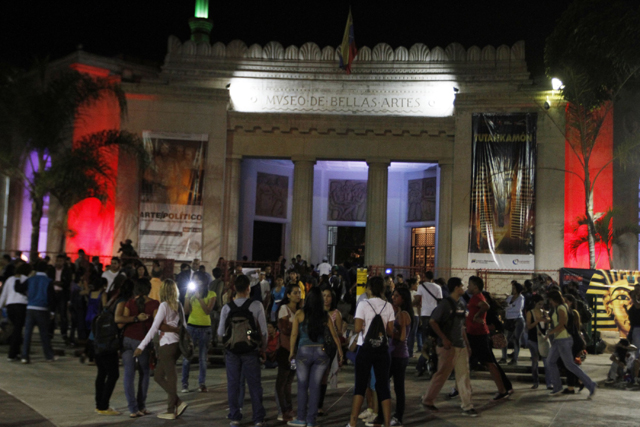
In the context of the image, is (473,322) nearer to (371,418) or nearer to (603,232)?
(371,418)

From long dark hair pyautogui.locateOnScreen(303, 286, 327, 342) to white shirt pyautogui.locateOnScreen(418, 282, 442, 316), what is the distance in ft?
18.4

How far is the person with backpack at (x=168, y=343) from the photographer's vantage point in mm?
7848

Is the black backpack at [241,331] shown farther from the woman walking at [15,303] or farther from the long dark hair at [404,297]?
the woman walking at [15,303]

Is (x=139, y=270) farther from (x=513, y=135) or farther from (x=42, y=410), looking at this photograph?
(x=513, y=135)

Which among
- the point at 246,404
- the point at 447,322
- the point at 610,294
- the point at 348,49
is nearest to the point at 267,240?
the point at 348,49

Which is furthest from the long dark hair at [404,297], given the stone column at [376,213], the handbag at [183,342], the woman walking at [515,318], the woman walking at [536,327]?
the stone column at [376,213]

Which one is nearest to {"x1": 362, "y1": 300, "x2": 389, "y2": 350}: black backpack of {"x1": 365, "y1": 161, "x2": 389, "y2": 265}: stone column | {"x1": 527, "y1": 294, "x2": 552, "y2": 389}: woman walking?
{"x1": 527, "y1": 294, "x2": 552, "y2": 389}: woman walking

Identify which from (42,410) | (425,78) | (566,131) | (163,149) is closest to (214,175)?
(163,149)

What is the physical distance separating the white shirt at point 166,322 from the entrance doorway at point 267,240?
19.6 meters

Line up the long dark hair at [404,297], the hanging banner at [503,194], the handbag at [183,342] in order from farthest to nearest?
the hanging banner at [503,194], the long dark hair at [404,297], the handbag at [183,342]

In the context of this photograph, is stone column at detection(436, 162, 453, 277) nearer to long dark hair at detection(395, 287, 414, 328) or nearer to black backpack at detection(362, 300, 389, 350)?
long dark hair at detection(395, 287, 414, 328)

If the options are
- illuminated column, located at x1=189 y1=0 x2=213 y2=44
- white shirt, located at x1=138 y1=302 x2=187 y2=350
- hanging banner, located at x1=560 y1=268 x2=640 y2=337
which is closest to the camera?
white shirt, located at x1=138 y1=302 x2=187 y2=350

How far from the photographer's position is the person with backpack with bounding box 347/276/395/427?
24.4ft

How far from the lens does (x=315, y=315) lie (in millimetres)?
7641
